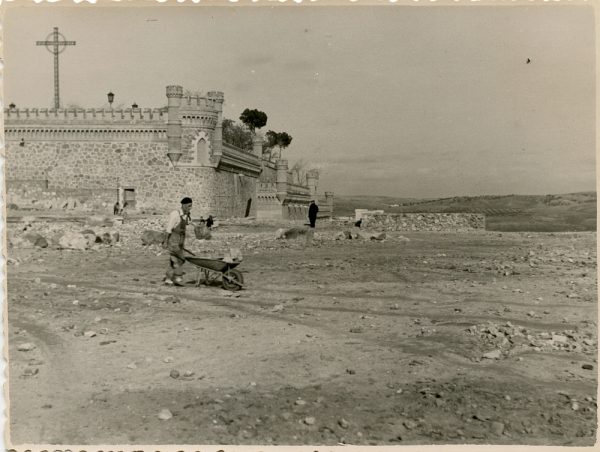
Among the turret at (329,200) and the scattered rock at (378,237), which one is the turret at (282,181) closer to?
the turret at (329,200)

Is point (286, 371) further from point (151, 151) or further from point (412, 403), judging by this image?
point (151, 151)

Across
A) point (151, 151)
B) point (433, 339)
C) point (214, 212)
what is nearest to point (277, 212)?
point (214, 212)

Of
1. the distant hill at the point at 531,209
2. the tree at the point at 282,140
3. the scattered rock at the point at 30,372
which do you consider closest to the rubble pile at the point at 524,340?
the distant hill at the point at 531,209

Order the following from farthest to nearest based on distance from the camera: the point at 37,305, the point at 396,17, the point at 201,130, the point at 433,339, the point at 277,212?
the point at 277,212 < the point at 201,130 < the point at 396,17 < the point at 37,305 < the point at 433,339

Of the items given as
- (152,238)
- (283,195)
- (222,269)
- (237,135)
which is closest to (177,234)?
(222,269)

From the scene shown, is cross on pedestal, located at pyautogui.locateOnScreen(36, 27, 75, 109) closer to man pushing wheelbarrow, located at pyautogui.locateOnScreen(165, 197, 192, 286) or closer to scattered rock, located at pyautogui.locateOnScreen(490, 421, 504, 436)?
man pushing wheelbarrow, located at pyautogui.locateOnScreen(165, 197, 192, 286)

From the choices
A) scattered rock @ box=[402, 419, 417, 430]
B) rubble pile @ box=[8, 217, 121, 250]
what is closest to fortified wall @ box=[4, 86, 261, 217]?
rubble pile @ box=[8, 217, 121, 250]
